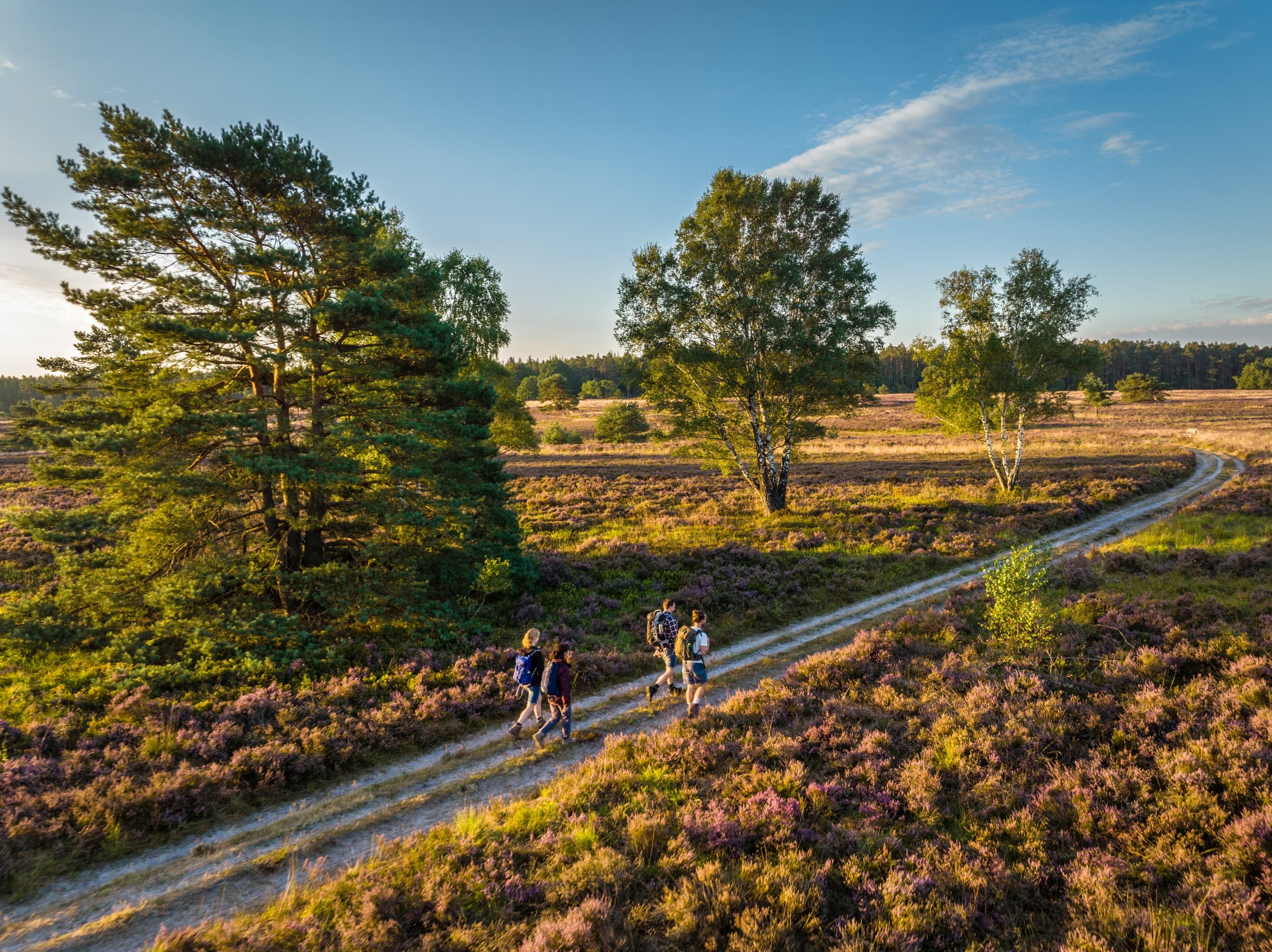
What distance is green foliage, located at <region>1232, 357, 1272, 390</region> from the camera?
128000 millimetres

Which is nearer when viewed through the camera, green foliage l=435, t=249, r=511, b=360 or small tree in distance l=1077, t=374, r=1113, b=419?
green foliage l=435, t=249, r=511, b=360

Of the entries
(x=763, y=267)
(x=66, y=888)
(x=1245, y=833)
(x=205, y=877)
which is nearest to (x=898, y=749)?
(x=1245, y=833)

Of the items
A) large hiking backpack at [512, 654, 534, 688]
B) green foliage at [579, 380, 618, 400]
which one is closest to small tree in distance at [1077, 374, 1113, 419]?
green foliage at [579, 380, 618, 400]

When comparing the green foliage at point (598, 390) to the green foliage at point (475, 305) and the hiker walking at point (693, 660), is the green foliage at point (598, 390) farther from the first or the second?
the hiker walking at point (693, 660)

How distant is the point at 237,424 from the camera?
1224 centimetres

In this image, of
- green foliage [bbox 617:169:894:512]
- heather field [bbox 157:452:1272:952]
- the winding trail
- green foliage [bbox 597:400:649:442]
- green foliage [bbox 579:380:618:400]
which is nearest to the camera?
heather field [bbox 157:452:1272:952]

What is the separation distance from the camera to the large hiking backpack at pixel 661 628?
11734 millimetres

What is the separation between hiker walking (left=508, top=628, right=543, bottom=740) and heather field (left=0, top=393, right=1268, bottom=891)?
125 cm

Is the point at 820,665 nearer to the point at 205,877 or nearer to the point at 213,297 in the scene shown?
the point at 205,877

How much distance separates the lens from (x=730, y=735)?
9648mm

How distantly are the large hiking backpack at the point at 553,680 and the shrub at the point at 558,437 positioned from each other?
67.2m

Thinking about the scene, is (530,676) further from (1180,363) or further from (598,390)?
(1180,363)

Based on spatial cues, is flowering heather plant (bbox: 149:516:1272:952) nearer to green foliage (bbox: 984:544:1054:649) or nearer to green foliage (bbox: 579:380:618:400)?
green foliage (bbox: 984:544:1054:649)

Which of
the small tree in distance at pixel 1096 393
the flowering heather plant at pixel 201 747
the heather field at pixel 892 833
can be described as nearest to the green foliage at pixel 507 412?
the flowering heather plant at pixel 201 747
